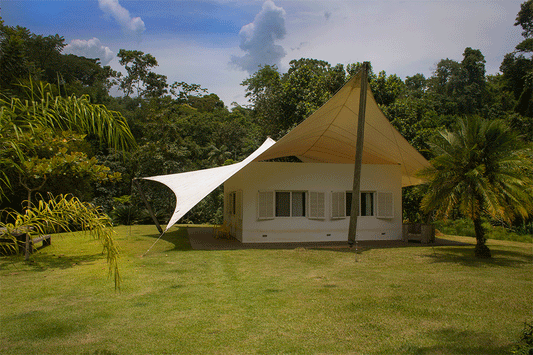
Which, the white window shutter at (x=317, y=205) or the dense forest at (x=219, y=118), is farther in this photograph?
the dense forest at (x=219, y=118)

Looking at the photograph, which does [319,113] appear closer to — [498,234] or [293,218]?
[293,218]

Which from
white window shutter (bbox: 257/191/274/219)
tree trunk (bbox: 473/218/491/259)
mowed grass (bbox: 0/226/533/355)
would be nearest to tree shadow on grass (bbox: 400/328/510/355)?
mowed grass (bbox: 0/226/533/355)

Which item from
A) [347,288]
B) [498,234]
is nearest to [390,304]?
[347,288]

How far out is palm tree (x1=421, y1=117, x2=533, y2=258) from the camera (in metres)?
7.73

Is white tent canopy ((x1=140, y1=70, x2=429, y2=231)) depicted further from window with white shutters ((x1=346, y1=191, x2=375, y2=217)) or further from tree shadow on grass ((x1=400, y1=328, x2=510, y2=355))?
tree shadow on grass ((x1=400, y1=328, x2=510, y2=355))

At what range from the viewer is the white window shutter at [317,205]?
11.7 metres

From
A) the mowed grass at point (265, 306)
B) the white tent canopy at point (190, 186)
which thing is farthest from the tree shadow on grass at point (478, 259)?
the white tent canopy at point (190, 186)

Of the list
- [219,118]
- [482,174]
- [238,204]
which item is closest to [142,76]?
[219,118]

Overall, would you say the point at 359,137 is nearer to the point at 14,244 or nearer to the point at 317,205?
the point at 317,205

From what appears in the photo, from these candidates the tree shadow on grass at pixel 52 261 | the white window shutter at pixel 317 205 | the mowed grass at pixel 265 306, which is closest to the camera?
the mowed grass at pixel 265 306

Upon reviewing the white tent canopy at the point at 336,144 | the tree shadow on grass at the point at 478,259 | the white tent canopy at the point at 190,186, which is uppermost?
the white tent canopy at the point at 336,144

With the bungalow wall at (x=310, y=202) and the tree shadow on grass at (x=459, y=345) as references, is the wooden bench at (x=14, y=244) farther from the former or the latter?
the bungalow wall at (x=310, y=202)

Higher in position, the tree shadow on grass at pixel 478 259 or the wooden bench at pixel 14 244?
the wooden bench at pixel 14 244

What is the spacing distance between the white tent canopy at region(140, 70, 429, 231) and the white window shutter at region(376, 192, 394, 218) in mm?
1148
